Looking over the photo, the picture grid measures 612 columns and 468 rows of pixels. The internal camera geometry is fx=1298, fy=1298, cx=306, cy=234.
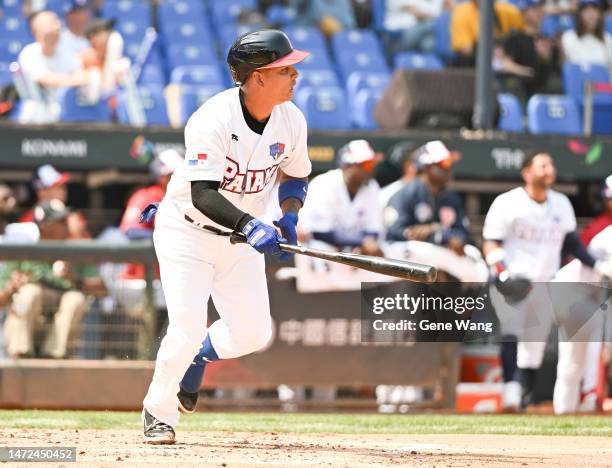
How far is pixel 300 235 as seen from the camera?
29.7 feet

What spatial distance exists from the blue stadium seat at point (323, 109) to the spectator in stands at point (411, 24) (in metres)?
2.30

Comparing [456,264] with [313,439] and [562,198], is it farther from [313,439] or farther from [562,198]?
[313,439]

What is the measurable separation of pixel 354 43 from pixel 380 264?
28.6 ft

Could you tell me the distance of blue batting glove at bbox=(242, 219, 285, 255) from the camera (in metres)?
5.16

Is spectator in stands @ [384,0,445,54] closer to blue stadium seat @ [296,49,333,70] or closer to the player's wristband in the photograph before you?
blue stadium seat @ [296,49,333,70]

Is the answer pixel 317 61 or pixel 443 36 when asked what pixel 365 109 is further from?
pixel 443 36

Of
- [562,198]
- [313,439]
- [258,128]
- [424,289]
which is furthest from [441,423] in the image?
[258,128]

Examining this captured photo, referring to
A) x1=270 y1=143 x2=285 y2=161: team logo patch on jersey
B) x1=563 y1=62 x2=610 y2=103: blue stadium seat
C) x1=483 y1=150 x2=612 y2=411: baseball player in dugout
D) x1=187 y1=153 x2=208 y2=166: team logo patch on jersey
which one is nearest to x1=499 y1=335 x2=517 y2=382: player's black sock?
x1=483 y1=150 x2=612 y2=411: baseball player in dugout

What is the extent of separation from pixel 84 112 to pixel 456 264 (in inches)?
147

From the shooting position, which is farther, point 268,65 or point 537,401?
point 537,401

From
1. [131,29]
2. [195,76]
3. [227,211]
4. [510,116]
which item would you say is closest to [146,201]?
[195,76]

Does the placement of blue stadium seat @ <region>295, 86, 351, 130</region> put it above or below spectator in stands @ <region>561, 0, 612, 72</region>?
below

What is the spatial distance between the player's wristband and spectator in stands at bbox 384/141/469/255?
3.45 metres

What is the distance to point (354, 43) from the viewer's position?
539 inches
